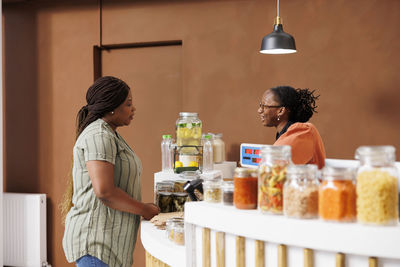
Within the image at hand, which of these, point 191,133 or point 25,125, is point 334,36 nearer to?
point 191,133

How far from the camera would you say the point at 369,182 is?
1.13 metres

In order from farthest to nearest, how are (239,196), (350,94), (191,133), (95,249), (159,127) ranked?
(159,127) → (350,94) → (191,133) → (95,249) → (239,196)

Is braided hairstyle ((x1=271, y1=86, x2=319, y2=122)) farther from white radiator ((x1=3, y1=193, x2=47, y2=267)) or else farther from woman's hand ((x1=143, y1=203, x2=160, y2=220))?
white radiator ((x1=3, y1=193, x2=47, y2=267))

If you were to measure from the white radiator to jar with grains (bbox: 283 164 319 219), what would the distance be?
134 inches

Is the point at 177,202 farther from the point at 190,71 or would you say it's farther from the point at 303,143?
the point at 190,71

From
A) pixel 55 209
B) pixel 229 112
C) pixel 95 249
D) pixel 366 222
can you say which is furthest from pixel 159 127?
pixel 366 222

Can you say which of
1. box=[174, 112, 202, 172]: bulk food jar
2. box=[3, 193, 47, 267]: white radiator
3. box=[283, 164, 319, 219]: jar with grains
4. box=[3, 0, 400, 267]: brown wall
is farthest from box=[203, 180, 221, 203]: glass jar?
box=[3, 193, 47, 267]: white radiator

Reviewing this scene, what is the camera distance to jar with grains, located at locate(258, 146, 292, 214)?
1290mm

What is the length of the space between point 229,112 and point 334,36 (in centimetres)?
105

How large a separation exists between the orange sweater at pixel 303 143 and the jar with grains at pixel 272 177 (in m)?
1.17

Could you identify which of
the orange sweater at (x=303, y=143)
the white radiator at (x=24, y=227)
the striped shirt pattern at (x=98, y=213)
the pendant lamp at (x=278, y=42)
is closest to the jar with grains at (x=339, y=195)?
the striped shirt pattern at (x=98, y=213)

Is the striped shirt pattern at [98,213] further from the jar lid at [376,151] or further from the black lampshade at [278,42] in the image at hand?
the black lampshade at [278,42]

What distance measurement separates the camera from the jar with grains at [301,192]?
122 centimetres

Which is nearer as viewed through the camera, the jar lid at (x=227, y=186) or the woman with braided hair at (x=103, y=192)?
the jar lid at (x=227, y=186)
